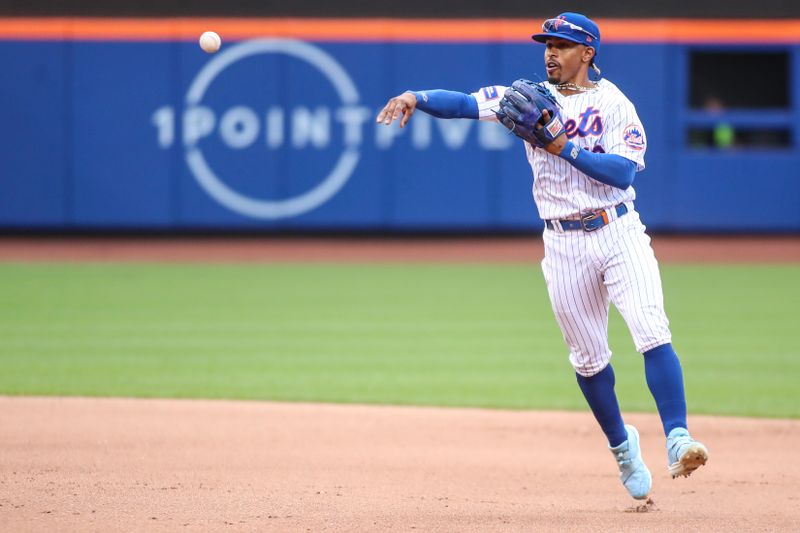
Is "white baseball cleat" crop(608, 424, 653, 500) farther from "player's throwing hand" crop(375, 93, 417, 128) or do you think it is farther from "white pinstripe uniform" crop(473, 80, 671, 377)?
"player's throwing hand" crop(375, 93, 417, 128)

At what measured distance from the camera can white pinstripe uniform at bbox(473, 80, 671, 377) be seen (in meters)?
4.62

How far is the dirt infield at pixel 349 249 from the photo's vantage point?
16.1 meters

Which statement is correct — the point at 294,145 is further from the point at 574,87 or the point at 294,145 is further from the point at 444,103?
the point at 574,87

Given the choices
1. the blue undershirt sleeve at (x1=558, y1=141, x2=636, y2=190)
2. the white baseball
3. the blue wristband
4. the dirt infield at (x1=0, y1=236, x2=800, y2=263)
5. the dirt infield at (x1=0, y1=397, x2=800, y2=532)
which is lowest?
the dirt infield at (x1=0, y1=236, x2=800, y2=263)

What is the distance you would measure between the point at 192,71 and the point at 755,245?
869 centimetres

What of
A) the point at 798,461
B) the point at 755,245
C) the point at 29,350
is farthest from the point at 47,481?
the point at 755,245

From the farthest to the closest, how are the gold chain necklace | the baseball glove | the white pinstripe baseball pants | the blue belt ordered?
the gold chain necklace
the blue belt
the white pinstripe baseball pants
the baseball glove

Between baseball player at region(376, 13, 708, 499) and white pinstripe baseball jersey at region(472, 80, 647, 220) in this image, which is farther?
white pinstripe baseball jersey at region(472, 80, 647, 220)

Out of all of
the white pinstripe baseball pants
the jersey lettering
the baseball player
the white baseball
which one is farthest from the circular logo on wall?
the jersey lettering

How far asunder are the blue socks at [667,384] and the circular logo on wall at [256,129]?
45.2ft

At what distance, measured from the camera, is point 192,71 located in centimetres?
1797

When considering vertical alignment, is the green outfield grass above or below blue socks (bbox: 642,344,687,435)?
below

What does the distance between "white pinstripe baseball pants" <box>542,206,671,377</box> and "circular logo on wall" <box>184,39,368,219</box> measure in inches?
527

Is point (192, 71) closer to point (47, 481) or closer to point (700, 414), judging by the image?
point (700, 414)
